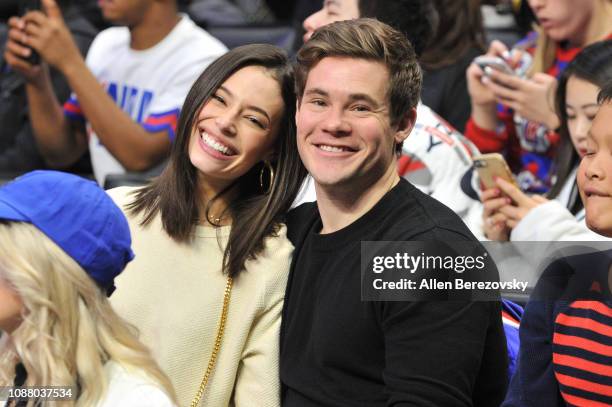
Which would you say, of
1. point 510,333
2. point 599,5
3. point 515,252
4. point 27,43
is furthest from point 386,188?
point 27,43

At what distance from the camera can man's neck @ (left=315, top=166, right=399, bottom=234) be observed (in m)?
2.19

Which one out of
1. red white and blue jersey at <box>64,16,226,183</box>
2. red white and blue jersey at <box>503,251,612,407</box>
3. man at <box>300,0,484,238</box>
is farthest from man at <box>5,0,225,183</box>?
red white and blue jersey at <box>503,251,612,407</box>

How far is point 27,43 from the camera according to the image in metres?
3.78

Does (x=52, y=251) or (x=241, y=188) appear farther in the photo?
(x=241, y=188)

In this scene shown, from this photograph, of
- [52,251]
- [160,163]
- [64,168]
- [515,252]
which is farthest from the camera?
[64,168]

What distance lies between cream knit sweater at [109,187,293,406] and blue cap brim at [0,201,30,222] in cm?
60

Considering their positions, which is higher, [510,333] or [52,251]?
[52,251]

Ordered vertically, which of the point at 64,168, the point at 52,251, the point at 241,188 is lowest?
the point at 64,168

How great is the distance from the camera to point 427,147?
290 centimetres

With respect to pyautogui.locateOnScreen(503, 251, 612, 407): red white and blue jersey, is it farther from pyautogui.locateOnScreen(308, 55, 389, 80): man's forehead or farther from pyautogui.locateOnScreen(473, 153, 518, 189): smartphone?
pyautogui.locateOnScreen(473, 153, 518, 189): smartphone

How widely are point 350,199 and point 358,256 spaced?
0.14 metres

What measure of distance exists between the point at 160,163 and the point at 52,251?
2026 mm

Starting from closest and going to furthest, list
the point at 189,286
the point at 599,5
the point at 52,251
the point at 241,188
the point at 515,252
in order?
1. the point at 52,251
2. the point at 189,286
3. the point at 241,188
4. the point at 515,252
5. the point at 599,5

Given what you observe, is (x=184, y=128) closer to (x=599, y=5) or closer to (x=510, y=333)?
(x=510, y=333)
